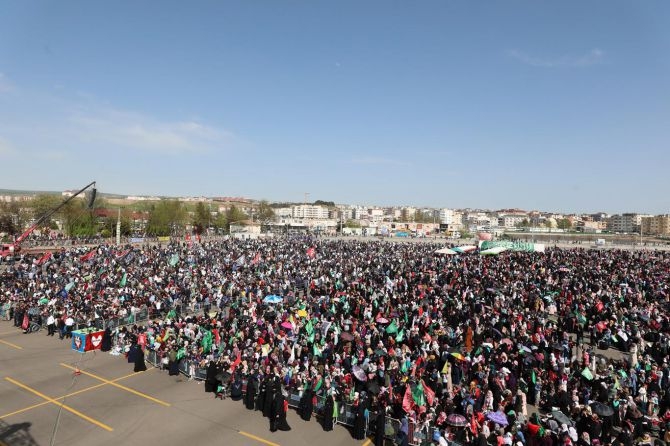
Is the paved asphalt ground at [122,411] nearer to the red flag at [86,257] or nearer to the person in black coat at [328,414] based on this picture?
the person in black coat at [328,414]

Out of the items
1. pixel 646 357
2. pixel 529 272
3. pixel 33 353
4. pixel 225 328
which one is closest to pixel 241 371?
pixel 225 328

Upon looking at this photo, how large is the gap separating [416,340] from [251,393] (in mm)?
6591

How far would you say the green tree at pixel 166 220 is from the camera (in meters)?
91.4

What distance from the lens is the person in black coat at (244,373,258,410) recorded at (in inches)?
470

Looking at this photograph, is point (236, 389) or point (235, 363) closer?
point (236, 389)

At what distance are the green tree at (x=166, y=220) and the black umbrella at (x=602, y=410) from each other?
89.9m

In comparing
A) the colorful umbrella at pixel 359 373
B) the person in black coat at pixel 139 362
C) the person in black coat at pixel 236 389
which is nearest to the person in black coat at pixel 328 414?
the colorful umbrella at pixel 359 373

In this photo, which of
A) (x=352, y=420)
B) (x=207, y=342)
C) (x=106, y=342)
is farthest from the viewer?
(x=106, y=342)

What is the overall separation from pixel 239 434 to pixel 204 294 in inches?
561

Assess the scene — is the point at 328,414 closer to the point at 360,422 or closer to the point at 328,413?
the point at 328,413

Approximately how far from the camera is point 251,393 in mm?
12000

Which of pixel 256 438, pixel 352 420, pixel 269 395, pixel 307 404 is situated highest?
pixel 269 395

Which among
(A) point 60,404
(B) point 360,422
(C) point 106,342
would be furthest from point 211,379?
(C) point 106,342

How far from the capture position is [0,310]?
2211 centimetres
